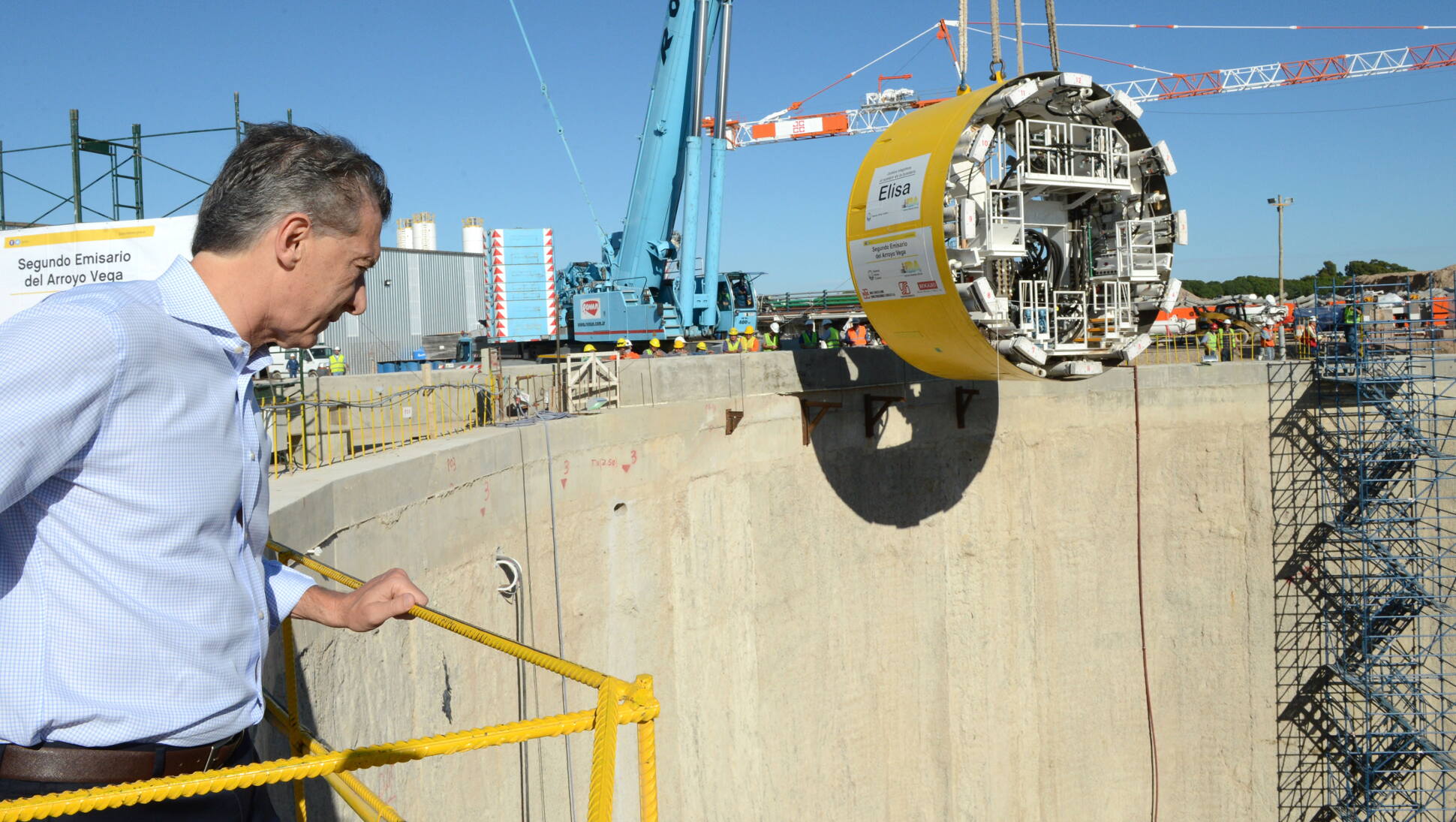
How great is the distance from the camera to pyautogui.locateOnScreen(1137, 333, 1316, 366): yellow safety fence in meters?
15.5

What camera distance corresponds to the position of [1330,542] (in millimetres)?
14672

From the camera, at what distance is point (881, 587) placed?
13.2 meters

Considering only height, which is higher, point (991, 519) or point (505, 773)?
point (991, 519)

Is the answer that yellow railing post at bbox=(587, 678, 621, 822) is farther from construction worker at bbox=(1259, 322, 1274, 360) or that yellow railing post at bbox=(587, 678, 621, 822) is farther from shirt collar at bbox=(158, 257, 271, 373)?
construction worker at bbox=(1259, 322, 1274, 360)

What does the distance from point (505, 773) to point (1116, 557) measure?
33.6ft

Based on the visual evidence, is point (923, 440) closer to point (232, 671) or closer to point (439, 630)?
point (439, 630)

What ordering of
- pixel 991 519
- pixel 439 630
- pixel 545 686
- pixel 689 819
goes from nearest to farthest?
pixel 439 630, pixel 545 686, pixel 689 819, pixel 991 519

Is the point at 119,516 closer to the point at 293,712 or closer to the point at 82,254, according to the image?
the point at 293,712

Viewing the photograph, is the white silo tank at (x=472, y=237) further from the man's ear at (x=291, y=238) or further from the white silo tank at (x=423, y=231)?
the man's ear at (x=291, y=238)

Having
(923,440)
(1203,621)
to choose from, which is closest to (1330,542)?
(1203,621)

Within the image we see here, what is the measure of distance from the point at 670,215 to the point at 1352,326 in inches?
446

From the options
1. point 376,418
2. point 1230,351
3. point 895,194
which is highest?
point 895,194

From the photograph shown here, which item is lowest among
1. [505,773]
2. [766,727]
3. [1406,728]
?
[1406,728]

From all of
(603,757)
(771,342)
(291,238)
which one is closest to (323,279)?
(291,238)
